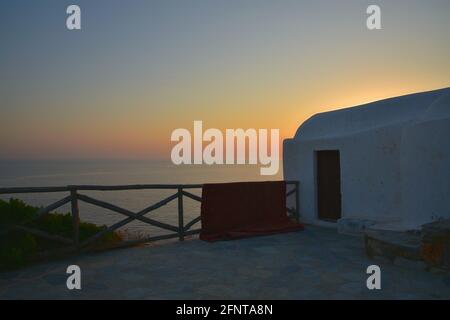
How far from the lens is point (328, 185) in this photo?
9852 mm

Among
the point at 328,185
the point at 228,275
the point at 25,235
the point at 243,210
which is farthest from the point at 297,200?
the point at 25,235

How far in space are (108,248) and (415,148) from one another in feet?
19.7

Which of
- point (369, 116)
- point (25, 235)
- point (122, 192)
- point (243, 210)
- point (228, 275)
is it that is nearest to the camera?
point (228, 275)

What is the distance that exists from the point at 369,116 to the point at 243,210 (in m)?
4.10

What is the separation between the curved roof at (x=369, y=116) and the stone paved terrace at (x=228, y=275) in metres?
3.37

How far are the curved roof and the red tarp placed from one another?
7.40 ft

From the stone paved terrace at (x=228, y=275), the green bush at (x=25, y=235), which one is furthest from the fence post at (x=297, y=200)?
the green bush at (x=25, y=235)

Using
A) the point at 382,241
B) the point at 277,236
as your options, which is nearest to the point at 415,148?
the point at 382,241

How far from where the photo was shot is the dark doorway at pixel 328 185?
9.76 metres

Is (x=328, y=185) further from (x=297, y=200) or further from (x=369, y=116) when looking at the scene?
(x=369, y=116)

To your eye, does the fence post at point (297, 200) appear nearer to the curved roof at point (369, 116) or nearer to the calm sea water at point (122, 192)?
the curved roof at point (369, 116)

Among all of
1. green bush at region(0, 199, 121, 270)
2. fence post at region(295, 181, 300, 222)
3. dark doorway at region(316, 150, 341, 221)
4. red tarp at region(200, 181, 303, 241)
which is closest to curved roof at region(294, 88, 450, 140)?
dark doorway at region(316, 150, 341, 221)

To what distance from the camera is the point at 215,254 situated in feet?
21.7
